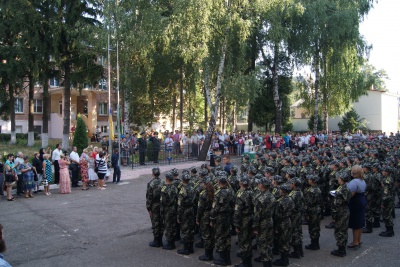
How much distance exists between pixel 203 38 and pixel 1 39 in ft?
49.2

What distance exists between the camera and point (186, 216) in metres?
7.61

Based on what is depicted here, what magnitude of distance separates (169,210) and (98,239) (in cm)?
196

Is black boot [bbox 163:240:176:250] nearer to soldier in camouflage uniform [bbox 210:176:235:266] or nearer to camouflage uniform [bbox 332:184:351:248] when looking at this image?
soldier in camouflage uniform [bbox 210:176:235:266]

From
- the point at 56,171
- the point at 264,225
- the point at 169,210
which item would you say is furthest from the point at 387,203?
the point at 56,171

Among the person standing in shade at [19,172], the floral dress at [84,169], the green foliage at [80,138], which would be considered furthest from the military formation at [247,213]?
the green foliage at [80,138]

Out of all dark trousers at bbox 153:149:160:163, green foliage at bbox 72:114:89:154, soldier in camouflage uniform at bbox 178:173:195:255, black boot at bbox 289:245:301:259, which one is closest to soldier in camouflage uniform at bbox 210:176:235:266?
soldier in camouflage uniform at bbox 178:173:195:255

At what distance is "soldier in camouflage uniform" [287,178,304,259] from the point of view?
720 centimetres

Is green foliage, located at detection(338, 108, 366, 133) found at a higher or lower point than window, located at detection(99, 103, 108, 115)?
lower

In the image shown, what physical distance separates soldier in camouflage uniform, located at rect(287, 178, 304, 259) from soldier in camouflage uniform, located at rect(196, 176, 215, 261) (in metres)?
1.62

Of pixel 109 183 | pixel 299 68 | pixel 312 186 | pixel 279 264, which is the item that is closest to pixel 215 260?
pixel 279 264

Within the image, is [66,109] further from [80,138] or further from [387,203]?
[387,203]

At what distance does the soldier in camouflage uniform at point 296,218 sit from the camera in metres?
7.20

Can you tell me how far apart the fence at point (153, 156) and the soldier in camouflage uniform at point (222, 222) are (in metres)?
12.6

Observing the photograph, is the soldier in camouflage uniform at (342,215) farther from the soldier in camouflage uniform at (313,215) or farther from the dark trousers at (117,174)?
the dark trousers at (117,174)
